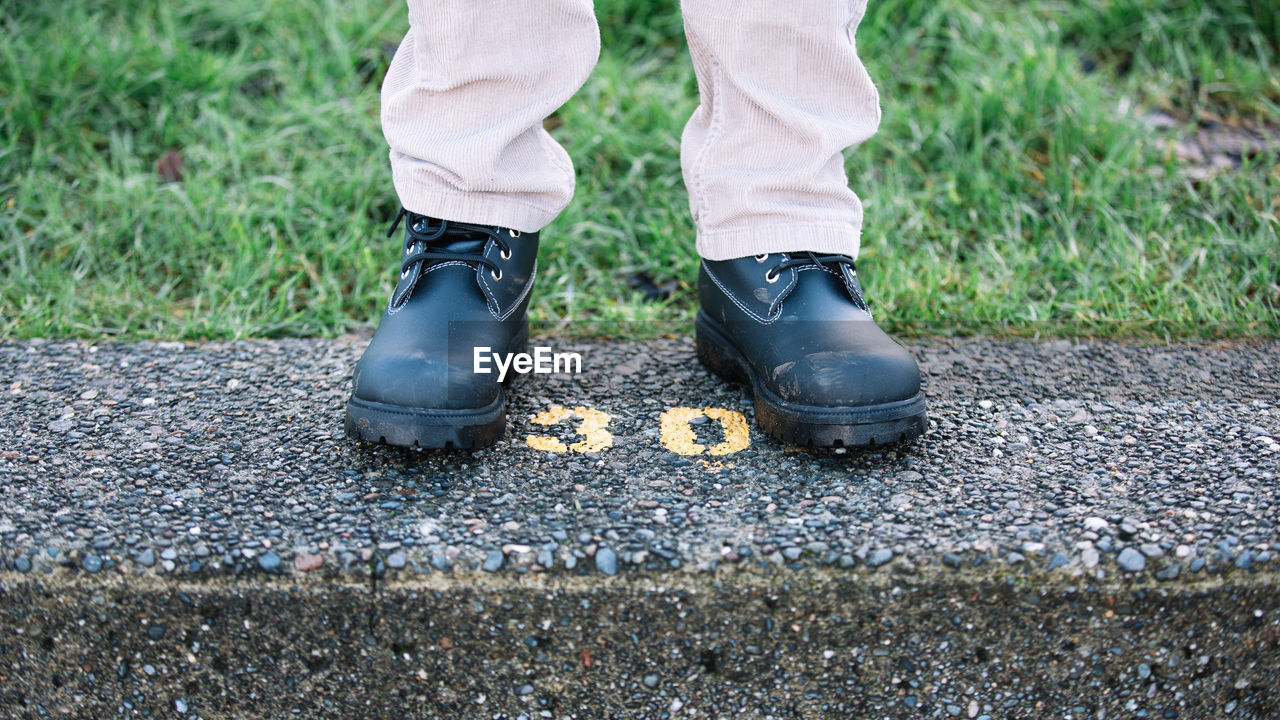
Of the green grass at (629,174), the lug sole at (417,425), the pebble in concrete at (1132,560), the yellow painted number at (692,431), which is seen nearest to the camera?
the pebble in concrete at (1132,560)

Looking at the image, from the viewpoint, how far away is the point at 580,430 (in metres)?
1.50

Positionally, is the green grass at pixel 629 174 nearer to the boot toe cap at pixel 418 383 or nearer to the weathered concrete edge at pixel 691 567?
the boot toe cap at pixel 418 383

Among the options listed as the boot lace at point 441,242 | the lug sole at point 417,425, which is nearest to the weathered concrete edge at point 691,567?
the lug sole at point 417,425

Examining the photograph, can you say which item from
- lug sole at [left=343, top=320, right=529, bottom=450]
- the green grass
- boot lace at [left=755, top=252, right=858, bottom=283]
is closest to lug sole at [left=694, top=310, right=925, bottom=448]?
boot lace at [left=755, top=252, right=858, bottom=283]

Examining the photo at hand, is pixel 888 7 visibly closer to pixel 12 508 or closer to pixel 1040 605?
pixel 1040 605

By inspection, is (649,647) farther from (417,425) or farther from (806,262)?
(806,262)

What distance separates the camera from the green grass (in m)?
2.01

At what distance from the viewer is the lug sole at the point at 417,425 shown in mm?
1314

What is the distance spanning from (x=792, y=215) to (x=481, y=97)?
0.49 meters

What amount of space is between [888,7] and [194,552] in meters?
2.45

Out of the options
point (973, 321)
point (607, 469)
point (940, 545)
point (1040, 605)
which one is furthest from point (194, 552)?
point (973, 321)

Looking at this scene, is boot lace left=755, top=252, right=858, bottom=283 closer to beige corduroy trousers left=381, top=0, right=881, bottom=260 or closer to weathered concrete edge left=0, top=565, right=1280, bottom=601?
beige corduroy trousers left=381, top=0, right=881, bottom=260

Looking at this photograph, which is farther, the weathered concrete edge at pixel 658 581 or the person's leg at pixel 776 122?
the person's leg at pixel 776 122

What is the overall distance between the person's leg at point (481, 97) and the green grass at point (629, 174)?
21.8 inches
